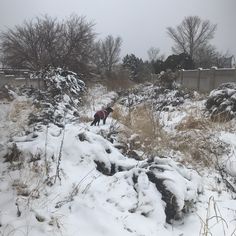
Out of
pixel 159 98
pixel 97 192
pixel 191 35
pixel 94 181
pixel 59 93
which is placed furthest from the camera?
pixel 191 35

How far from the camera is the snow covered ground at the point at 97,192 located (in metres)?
3.46

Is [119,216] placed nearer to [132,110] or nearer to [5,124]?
[5,124]

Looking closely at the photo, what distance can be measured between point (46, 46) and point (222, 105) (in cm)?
1440

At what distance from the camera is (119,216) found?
3646 millimetres

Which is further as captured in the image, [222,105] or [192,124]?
[222,105]

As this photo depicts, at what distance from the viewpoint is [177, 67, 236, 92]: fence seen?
16.5 meters

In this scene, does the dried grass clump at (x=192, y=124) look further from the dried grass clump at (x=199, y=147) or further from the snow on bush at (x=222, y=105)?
the snow on bush at (x=222, y=105)

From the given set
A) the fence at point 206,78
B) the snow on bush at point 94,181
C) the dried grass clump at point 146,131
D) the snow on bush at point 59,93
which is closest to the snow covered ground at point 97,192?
the snow on bush at point 94,181

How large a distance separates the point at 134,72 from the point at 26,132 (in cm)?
3869

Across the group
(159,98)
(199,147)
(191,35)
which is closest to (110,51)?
(191,35)

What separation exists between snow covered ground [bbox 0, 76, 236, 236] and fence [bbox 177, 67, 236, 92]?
38.3ft

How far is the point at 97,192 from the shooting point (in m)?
4.01

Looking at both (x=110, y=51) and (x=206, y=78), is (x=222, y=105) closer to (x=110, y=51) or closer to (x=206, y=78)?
(x=206, y=78)

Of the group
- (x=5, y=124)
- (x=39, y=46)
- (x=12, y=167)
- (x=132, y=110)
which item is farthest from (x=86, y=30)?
(x=12, y=167)
